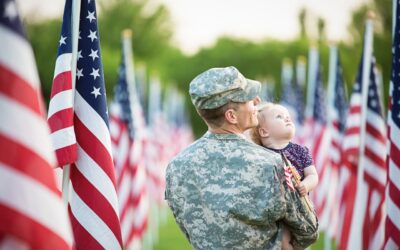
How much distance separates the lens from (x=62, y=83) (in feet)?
18.8

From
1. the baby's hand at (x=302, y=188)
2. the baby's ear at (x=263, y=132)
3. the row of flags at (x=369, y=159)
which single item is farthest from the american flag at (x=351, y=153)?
the baby's hand at (x=302, y=188)

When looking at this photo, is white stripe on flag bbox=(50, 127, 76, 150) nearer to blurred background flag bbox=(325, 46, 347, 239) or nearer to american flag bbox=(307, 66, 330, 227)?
blurred background flag bbox=(325, 46, 347, 239)

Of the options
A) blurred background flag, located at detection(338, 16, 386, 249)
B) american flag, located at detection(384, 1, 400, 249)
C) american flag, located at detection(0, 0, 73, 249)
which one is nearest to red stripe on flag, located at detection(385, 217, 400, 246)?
american flag, located at detection(384, 1, 400, 249)

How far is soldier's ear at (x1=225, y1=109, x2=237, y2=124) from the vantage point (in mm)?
4672

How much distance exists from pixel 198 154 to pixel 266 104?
3.47ft

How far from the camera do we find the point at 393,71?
→ 7.24 meters

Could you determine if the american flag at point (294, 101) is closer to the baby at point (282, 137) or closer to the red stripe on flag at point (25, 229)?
the baby at point (282, 137)

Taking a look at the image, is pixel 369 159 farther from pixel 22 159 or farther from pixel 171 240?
pixel 171 240

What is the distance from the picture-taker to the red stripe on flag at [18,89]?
3764 millimetres

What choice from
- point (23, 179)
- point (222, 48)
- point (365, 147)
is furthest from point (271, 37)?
point (23, 179)

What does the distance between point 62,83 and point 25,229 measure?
2.30 meters

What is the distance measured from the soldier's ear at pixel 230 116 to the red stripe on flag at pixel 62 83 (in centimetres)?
160

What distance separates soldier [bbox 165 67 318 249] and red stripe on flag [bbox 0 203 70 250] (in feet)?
3.88

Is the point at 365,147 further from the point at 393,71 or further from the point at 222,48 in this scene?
the point at 222,48
